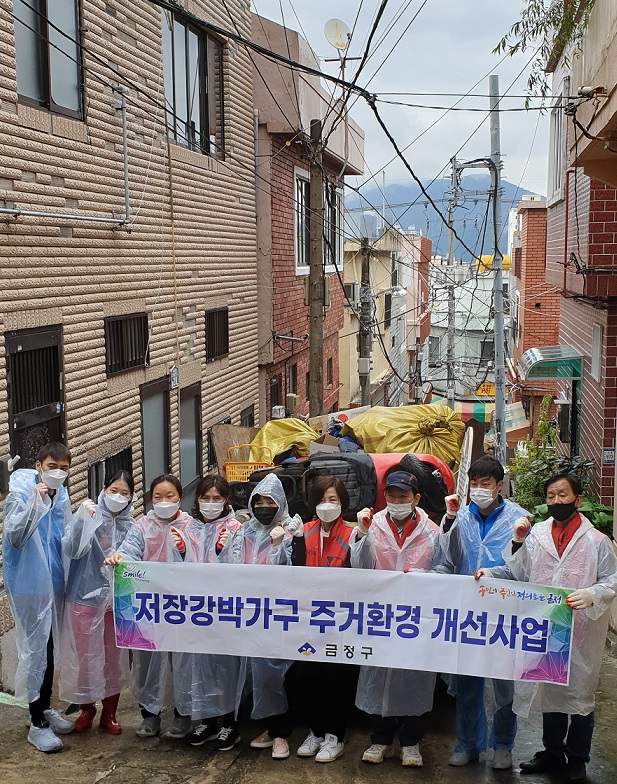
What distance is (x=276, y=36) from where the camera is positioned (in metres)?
15.3

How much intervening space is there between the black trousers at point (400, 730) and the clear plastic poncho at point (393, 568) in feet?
0.23

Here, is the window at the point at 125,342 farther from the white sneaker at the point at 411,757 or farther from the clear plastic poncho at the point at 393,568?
the white sneaker at the point at 411,757

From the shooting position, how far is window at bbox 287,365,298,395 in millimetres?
17469

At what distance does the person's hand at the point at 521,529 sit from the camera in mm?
4879

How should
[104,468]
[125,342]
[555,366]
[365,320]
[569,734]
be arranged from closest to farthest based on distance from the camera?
[569,734], [104,468], [125,342], [555,366], [365,320]

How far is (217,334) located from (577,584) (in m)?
8.82

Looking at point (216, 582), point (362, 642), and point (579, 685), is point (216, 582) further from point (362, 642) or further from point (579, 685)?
point (579, 685)

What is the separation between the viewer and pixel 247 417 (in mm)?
14688

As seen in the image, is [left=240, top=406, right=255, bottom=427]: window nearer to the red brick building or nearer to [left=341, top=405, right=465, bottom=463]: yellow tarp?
the red brick building

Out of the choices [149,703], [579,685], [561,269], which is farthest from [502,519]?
[561,269]

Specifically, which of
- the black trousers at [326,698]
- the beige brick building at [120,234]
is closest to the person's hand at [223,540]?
the black trousers at [326,698]

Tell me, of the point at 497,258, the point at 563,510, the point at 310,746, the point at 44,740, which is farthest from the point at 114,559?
the point at 497,258

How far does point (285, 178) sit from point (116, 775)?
12.5m

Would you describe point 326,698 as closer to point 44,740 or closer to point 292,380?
point 44,740
